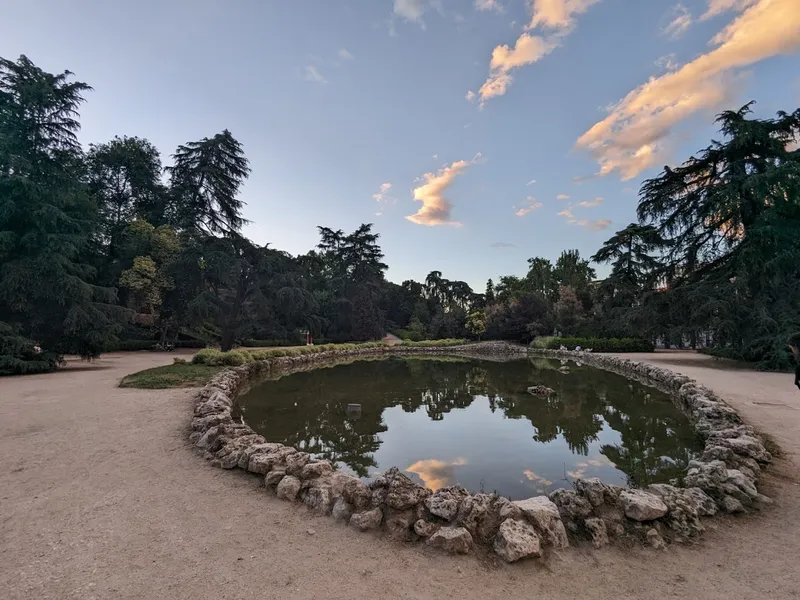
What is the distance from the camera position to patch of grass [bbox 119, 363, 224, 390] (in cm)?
891

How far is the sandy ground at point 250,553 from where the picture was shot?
88.5 inches

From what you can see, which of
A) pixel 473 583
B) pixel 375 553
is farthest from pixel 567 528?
pixel 375 553

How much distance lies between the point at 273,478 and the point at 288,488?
0.30 m

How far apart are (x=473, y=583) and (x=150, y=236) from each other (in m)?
21.9

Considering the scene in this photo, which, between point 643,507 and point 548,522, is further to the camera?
point 643,507

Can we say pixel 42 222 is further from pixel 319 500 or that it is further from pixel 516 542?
pixel 516 542

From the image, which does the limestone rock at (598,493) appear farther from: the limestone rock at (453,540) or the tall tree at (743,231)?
the tall tree at (743,231)

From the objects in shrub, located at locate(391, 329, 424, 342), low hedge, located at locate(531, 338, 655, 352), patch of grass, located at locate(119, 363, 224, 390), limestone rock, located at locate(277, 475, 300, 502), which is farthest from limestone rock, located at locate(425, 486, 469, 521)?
shrub, located at locate(391, 329, 424, 342)

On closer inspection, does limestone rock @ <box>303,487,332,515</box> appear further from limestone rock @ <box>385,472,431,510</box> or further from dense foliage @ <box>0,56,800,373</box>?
dense foliage @ <box>0,56,800,373</box>

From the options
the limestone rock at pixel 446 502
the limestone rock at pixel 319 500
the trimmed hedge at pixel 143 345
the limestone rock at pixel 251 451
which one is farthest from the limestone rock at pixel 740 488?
the trimmed hedge at pixel 143 345

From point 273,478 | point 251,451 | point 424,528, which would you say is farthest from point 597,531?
point 251,451

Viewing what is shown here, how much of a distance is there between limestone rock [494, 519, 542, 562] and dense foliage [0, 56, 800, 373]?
13.5 metres

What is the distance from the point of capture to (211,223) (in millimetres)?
21234

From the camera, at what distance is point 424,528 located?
2.85 meters
